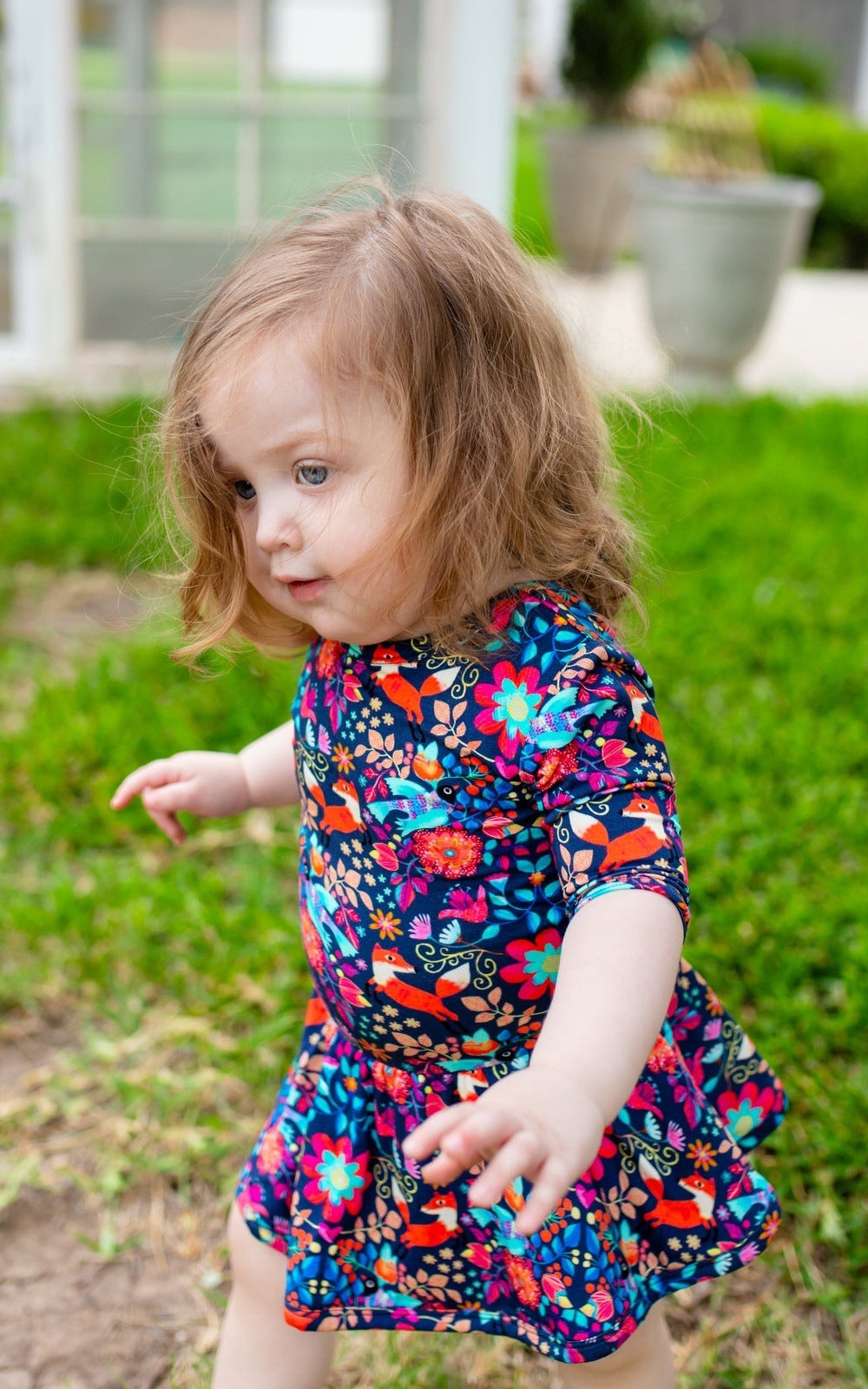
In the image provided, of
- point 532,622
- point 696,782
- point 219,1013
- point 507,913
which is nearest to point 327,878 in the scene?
point 507,913

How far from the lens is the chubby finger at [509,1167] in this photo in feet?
2.81

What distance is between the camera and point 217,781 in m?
1.51

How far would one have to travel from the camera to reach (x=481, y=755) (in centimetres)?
118

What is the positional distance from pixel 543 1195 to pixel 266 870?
1601 millimetres

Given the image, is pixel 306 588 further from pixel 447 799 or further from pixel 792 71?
pixel 792 71

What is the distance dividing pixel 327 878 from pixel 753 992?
3.21ft

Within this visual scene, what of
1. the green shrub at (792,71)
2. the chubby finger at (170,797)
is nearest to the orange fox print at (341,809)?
the chubby finger at (170,797)

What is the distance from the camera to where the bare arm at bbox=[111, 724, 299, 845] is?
59.2 inches

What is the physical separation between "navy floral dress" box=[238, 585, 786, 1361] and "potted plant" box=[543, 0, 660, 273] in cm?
835

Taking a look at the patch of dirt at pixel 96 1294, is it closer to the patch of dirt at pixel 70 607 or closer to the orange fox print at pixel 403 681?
the orange fox print at pixel 403 681

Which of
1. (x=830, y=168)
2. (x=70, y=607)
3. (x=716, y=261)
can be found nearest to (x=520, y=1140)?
(x=70, y=607)

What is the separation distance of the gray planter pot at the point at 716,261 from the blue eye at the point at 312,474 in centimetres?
493

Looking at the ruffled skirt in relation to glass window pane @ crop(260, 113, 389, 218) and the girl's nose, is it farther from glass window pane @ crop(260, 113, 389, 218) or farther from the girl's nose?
glass window pane @ crop(260, 113, 389, 218)

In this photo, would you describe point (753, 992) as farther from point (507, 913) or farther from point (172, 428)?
point (172, 428)
